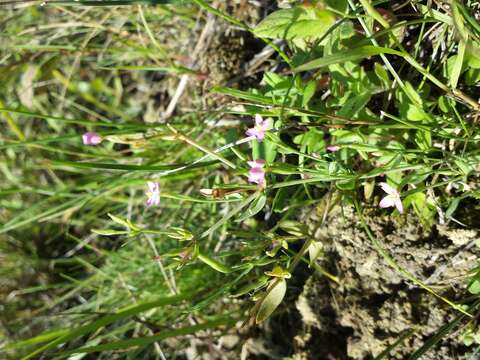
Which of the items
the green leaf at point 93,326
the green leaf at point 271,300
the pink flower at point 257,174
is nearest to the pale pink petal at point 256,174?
the pink flower at point 257,174

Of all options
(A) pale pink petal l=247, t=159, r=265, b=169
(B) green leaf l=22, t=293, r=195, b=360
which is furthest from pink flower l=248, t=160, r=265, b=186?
(B) green leaf l=22, t=293, r=195, b=360

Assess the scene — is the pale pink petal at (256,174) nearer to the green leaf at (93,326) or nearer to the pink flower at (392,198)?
the pink flower at (392,198)

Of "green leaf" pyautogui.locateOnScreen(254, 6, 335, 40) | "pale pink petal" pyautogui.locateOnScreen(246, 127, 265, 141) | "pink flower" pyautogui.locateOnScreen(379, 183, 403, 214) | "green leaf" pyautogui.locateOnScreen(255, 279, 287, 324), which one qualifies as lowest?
"green leaf" pyautogui.locateOnScreen(255, 279, 287, 324)

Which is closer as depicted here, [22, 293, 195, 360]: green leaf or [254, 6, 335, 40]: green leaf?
[254, 6, 335, 40]: green leaf

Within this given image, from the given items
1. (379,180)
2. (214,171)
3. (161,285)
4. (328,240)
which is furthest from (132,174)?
(379,180)

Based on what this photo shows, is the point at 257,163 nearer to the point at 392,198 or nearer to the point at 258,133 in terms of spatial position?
the point at 258,133

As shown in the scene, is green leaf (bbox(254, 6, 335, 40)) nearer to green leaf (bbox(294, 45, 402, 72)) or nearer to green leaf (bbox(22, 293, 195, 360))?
green leaf (bbox(294, 45, 402, 72))

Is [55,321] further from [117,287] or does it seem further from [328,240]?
A: [328,240]

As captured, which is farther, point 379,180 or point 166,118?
point 166,118
